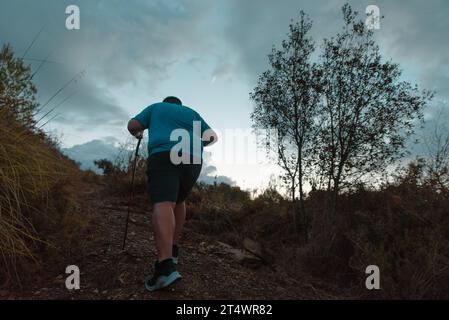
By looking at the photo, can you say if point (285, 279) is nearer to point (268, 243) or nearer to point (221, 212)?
point (268, 243)

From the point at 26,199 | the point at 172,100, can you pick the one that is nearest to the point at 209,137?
the point at 172,100

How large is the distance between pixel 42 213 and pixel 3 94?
1622 millimetres

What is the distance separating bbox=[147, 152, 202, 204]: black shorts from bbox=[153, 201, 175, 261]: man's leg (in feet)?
0.27

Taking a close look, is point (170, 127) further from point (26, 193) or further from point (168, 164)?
point (26, 193)

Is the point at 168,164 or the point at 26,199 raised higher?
the point at 168,164

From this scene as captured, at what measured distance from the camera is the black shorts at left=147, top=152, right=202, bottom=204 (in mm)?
3445

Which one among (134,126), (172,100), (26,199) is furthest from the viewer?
(26,199)

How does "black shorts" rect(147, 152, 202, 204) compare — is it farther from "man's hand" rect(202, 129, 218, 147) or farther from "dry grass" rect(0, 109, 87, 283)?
"dry grass" rect(0, 109, 87, 283)

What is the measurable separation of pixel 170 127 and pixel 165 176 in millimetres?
493

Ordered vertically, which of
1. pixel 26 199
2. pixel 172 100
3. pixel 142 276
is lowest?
pixel 142 276

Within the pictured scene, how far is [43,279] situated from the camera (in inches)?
148

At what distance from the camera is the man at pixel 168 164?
3.33 meters

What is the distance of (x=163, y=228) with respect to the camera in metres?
3.33
